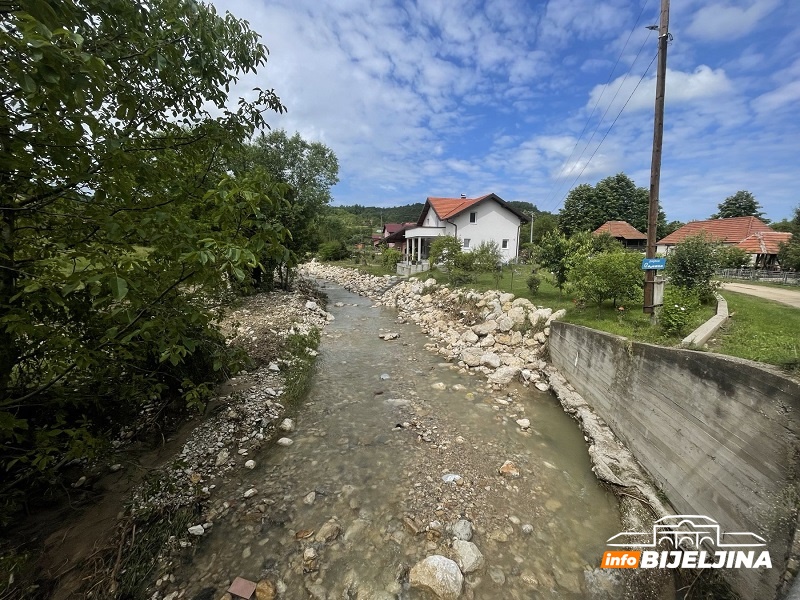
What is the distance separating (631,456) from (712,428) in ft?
6.22

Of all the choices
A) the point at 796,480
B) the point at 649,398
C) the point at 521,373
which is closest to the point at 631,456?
the point at 649,398

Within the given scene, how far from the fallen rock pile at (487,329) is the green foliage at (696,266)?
11.6ft

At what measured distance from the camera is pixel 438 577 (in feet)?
12.0

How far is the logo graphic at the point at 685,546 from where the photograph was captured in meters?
3.37

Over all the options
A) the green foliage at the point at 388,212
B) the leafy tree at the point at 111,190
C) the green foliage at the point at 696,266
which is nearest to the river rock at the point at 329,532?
the leafy tree at the point at 111,190

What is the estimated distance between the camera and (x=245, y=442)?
5.90 meters

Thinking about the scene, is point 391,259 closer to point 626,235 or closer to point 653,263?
point 626,235

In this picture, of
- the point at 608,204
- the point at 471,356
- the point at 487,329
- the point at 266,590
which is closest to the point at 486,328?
the point at 487,329

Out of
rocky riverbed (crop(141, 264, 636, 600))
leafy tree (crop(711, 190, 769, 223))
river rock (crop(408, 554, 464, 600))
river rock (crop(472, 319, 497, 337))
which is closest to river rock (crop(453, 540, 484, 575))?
rocky riverbed (crop(141, 264, 636, 600))

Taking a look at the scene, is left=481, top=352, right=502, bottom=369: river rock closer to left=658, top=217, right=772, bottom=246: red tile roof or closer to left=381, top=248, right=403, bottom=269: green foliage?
left=381, top=248, right=403, bottom=269: green foliage

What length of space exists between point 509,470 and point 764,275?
23.9m

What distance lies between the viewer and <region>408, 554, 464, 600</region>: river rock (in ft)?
11.8

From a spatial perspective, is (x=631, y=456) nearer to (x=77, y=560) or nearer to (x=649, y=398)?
(x=649, y=398)

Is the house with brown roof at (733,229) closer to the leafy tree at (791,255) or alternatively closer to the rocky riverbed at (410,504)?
the leafy tree at (791,255)
